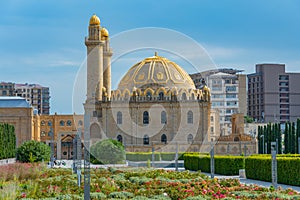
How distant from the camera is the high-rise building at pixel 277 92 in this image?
337 feet

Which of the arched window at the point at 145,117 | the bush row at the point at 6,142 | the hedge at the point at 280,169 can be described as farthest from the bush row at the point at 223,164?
the arched window at the point at 145,117

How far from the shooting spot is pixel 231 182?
67.9ft

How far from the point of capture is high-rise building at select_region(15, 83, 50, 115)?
120m

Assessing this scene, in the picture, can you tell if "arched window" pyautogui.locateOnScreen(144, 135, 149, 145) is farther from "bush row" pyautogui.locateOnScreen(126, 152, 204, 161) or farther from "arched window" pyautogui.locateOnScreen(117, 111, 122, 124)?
"bush row" pyautogui.locateOnScreen(126, 152, 204, 161)

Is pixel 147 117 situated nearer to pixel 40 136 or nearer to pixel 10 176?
pixel 40 136

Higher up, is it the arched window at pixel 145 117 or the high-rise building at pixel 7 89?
the high-rise building at pixel 7 89

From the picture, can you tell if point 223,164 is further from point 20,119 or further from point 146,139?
point 20,119

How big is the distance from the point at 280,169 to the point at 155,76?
42343mm

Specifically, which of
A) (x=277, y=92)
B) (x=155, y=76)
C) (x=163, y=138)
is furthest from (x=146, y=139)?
(x=277, y=92)

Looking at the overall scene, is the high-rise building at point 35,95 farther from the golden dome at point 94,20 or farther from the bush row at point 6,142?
the bush row at point 6,142

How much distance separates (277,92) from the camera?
103 metres

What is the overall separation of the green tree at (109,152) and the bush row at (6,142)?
23.1 ft

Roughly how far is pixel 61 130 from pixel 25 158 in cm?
3232

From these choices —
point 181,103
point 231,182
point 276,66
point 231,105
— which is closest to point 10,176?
point 231,182
